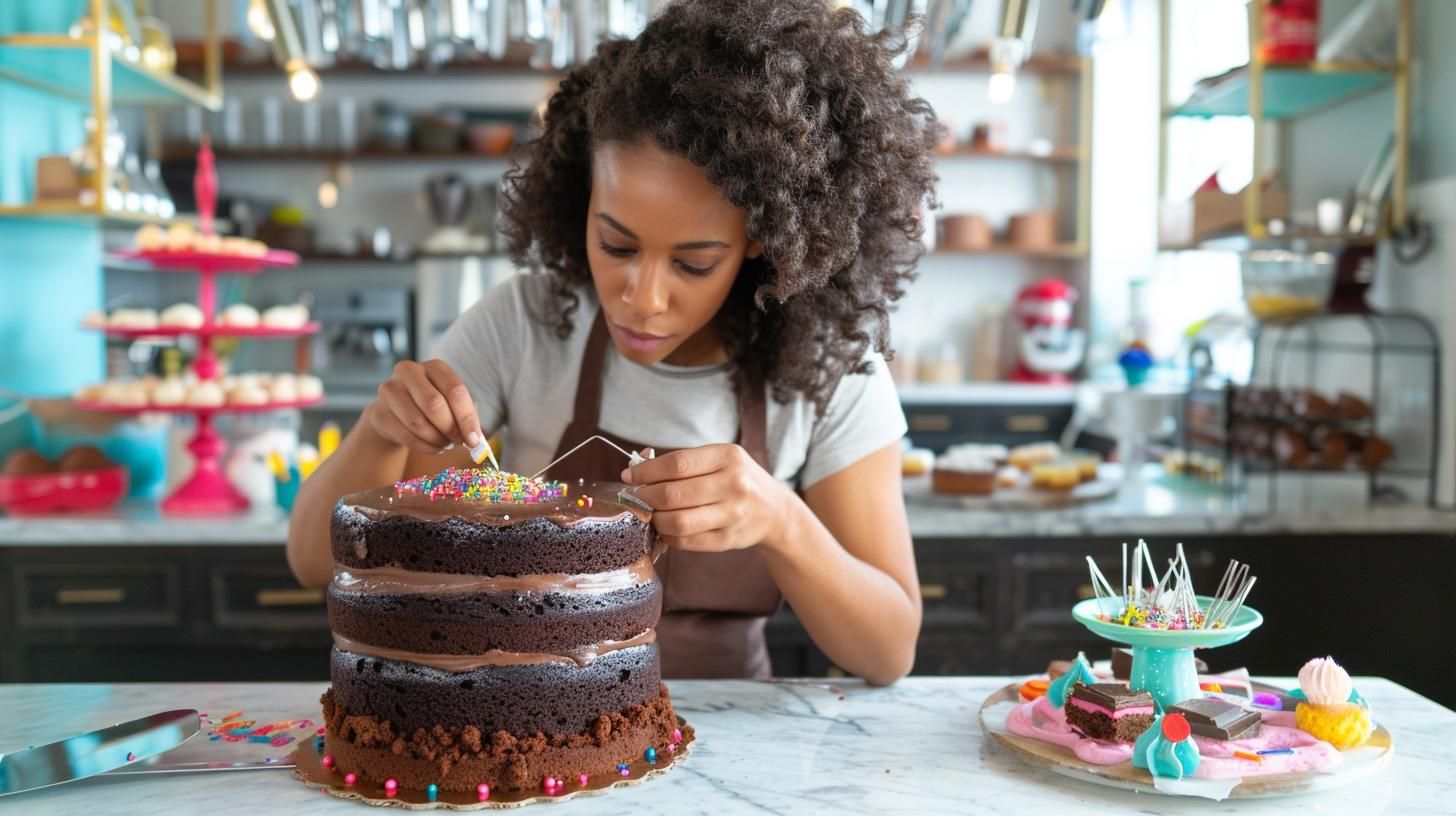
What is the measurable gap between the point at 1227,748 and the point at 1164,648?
119mm

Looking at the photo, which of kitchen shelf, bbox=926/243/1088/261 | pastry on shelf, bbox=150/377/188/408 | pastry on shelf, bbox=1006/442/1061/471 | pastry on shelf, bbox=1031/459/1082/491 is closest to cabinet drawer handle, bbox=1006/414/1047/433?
kitchen shelf, bbox=926/243/1088/261

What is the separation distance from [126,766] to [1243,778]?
3.57 ft

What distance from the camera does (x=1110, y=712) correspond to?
121cm

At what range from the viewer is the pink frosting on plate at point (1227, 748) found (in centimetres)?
113

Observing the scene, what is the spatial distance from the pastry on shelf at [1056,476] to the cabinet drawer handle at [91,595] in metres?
2.23

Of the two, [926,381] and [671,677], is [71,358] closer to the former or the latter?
[671,677]

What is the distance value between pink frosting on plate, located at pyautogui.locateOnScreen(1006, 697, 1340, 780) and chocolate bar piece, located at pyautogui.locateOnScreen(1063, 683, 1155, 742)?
0.01 metres

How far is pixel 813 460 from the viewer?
67.4 inches

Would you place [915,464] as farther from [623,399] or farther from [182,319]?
[182,319]

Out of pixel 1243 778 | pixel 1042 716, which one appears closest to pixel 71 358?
pixel 1042 716

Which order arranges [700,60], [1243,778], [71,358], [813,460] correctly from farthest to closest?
[71,358], [813,460], [700,60], [1243,778]

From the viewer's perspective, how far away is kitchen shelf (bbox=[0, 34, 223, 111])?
307 centimetres

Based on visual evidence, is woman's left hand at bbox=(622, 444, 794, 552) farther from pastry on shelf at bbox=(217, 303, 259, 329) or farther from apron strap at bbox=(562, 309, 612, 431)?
pastry on shelf at bbox=(217, 303, 259, 329)

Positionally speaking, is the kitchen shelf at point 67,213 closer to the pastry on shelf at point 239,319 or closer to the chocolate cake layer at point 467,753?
the pastry on shelf at point 239,319
